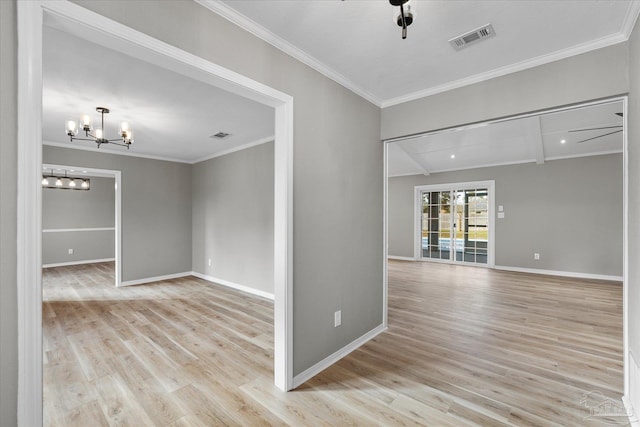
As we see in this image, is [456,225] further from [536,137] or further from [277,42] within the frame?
[277,42]

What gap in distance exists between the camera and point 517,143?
577cm

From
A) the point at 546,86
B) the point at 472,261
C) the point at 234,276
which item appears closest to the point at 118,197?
the point at 234,276

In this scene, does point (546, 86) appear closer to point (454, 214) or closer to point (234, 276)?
point (234, 276)

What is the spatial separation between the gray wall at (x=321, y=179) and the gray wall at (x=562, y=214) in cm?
519

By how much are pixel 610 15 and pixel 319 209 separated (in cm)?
233

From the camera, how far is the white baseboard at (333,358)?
2227 millimetres

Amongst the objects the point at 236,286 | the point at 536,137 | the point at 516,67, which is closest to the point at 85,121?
the point at 236,286

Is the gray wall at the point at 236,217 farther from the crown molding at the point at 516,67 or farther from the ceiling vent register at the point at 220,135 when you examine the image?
the crown molding at the point at 516,67

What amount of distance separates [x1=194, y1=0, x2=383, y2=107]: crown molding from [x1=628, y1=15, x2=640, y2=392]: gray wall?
1913mm

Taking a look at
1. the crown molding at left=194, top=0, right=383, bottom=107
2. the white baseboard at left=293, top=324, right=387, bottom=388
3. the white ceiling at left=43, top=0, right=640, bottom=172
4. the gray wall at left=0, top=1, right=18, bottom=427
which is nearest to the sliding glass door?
the white ceiling at left=43, top=0, right=640, bottom=172

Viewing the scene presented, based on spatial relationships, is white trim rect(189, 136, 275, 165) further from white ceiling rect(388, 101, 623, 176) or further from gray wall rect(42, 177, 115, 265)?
gray wall rect(42, 177, 115, 265)

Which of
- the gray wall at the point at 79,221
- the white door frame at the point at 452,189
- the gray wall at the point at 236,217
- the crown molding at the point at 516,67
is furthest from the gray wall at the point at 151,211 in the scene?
the white door frame at the point at 452,189

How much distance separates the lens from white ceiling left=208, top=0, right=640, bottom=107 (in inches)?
67.7

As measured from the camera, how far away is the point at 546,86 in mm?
2250
